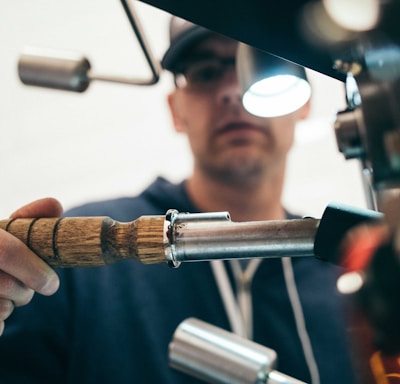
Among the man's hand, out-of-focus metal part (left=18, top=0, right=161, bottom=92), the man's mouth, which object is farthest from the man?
the man's hand

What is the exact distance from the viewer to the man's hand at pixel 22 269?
0.30 m

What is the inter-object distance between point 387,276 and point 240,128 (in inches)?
24.1

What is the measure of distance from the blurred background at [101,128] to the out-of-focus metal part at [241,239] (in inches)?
33.0

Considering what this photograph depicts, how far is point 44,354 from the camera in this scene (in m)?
0.65

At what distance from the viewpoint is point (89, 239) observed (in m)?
0.29

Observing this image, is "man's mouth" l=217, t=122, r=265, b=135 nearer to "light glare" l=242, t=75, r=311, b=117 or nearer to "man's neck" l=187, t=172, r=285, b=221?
"man's neck" l=187, t=172, r=285, b=221

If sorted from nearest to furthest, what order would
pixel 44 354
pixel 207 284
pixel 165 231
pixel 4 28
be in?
pixel 165 231, pixel 44 354, pixel 207 284, pixel 4 28

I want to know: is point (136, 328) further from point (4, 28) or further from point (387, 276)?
point (4, 28)

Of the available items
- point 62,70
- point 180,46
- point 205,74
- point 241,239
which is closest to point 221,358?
point 241,239

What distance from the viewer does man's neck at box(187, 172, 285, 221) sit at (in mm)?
848

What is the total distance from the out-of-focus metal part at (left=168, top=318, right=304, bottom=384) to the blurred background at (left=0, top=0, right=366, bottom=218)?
2.51ft

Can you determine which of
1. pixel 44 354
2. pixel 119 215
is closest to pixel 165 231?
pixel 44 354

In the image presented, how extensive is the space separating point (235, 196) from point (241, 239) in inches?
24.2

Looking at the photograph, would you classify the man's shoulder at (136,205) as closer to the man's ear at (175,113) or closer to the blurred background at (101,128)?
the man's ear at (175,113)
